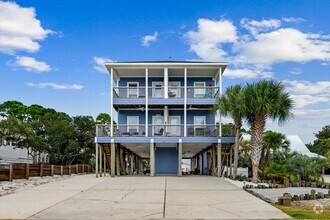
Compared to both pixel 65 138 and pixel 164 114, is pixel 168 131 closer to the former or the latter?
pixel 164 114

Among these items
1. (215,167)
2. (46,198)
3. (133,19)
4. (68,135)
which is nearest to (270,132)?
(215,167)

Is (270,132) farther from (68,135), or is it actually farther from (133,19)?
(68,135)

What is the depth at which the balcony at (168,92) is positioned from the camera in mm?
30725

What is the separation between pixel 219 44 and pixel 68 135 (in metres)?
26.3

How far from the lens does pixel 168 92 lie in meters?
31.5

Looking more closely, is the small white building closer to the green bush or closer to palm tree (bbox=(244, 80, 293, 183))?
palm tree (bbox=(244, 80, 293, 183))

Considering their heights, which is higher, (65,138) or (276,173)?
(65,138)

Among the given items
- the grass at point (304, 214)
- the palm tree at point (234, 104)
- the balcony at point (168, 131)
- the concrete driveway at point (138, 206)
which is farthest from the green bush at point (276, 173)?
the grass at point (304, 214)

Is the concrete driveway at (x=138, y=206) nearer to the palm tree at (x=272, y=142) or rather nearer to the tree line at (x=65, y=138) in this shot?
the palm tree at (x=272, y=142)

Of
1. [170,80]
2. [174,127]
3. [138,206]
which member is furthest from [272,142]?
[138,206]

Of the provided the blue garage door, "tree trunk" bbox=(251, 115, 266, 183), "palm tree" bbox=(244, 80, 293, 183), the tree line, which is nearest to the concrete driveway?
"palm tree" bbox=(244, 80, 293, 183)

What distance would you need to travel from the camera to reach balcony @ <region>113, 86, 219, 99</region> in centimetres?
3073

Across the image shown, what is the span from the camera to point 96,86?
123ft

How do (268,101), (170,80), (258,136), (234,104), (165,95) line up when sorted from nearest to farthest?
(268,101) → (258,136) → (234,104) → (165,95) → (170,80)
